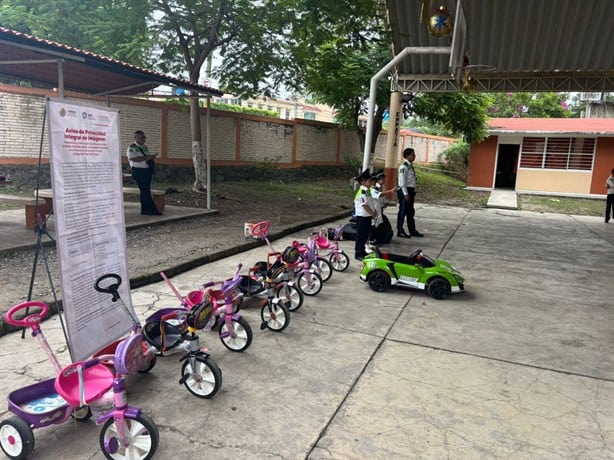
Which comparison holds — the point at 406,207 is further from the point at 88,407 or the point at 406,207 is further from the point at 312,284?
the point at 88,407

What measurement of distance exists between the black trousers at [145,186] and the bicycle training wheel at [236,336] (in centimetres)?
572

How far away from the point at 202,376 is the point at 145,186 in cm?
640

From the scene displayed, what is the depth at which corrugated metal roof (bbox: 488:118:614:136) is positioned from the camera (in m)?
19.4

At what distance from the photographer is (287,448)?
8.52 ft

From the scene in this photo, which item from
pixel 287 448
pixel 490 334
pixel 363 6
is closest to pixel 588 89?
pixel 363 6

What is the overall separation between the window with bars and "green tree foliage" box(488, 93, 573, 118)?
14.0 metres

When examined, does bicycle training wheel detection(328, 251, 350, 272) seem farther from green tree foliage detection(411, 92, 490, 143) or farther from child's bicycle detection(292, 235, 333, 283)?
green tree foliage detection(411, 92, 490, 143)

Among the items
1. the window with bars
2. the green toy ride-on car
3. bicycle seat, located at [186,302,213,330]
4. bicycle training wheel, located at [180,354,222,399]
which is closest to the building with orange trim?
the window with bars

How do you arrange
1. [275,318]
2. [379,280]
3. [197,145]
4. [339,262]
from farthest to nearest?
1. [197,145]
2. [339,262]
3. [379,280]
4. [275,318]

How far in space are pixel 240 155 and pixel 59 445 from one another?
14288mm

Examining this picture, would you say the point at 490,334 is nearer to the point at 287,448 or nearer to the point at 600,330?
the point at 600,330

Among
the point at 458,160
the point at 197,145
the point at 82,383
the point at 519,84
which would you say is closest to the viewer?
the point at 82,383

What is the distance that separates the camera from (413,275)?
545 centimetres

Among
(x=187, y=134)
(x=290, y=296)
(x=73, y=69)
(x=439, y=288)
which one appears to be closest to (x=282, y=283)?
(x=290, y=296)
